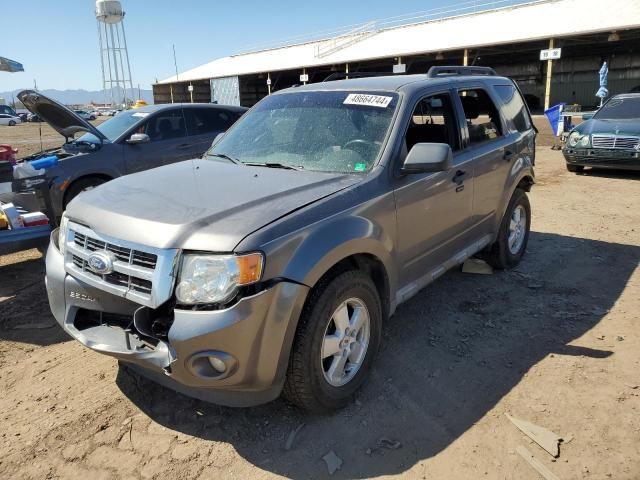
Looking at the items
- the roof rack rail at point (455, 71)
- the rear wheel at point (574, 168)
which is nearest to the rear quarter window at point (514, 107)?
the roof rack rail at point (455, 71)

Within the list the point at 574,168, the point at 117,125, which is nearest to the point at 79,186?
the point at 117,125

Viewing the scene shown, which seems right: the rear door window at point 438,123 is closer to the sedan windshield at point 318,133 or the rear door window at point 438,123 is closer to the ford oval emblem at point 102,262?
the sedan windshield at point 318,133

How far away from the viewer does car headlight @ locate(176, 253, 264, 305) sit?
7.58 ft

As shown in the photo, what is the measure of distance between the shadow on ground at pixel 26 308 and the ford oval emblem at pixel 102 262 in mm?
1592

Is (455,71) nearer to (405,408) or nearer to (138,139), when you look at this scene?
(405,408)

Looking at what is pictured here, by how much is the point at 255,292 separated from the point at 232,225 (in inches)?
14.2

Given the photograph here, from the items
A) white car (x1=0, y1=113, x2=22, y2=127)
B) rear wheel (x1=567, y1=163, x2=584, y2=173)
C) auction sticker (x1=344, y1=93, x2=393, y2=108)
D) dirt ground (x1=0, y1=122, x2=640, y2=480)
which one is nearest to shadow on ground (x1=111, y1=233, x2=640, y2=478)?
dirt ground (x1=0, y1=122, x2=640, y2=480)

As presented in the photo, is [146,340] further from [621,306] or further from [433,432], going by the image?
[621,306]

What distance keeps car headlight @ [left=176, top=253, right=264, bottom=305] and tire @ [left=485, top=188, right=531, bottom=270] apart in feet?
10.8

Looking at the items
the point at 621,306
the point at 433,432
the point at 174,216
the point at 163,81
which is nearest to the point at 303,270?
the point at 174,216

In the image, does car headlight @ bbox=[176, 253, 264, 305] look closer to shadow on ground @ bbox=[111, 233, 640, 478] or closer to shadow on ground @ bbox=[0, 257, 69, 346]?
shadow on ground @ bbox=[111, 233, 640, 478]

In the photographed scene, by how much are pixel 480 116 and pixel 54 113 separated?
487 centimetres

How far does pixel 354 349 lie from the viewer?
3.03 meters

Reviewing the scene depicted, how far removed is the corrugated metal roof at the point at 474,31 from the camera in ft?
79.8
